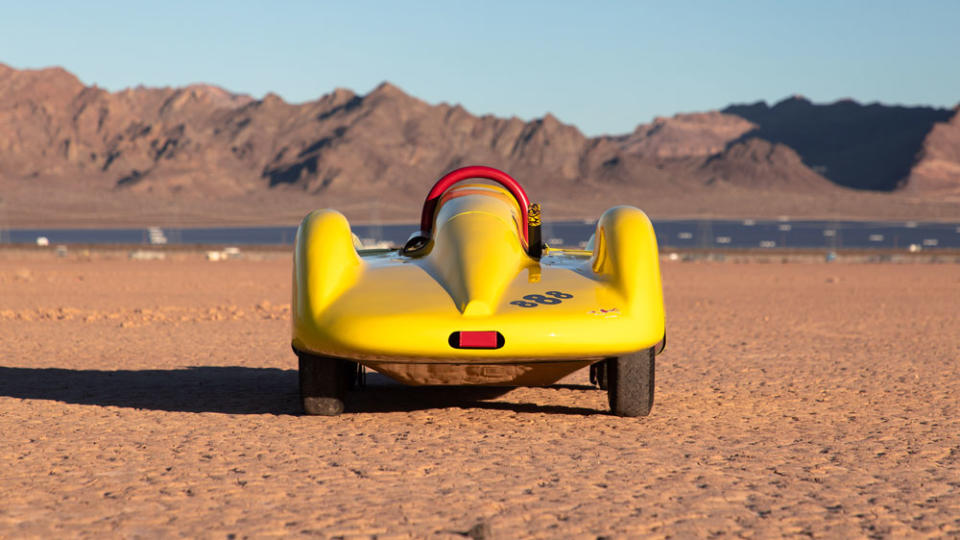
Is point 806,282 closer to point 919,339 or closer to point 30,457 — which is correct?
point 919,339

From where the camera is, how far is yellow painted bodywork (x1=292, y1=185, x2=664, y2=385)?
7109 millimetres

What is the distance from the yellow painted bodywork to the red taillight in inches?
1.5

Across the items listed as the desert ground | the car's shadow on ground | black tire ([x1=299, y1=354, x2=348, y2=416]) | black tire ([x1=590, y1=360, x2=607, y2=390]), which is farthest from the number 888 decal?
black tire ([x1=590, y1=360, x2=607, y2=390])

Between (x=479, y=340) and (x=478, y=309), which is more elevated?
(x=478, y=309)

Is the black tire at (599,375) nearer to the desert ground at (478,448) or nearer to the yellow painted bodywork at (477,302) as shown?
the desert ground at (478,448)

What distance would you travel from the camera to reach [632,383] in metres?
7.91

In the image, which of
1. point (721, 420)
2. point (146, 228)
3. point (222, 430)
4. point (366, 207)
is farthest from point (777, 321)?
point (366, 207)

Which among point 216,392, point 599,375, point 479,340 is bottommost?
point 216,392

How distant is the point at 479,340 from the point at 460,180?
10.6 ft

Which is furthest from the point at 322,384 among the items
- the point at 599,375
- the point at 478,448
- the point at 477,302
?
the point at 599,375

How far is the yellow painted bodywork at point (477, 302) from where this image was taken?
7.11 meters

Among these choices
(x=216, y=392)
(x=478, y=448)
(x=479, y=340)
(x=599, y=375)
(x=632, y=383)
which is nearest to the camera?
(x=478, y=448)

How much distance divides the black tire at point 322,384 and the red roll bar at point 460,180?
77.7 inches

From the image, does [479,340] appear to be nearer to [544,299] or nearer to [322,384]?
[544,299]
